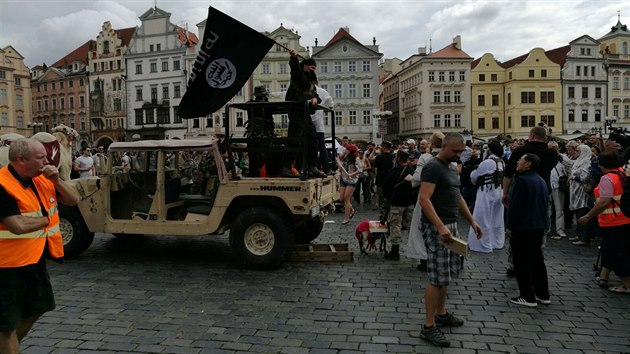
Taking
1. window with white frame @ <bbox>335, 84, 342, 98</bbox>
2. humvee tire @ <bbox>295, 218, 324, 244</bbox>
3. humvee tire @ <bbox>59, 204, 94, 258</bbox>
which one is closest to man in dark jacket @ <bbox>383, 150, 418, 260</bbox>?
humvee tire @ <bbox>295, 218, 324, 244</bbox>

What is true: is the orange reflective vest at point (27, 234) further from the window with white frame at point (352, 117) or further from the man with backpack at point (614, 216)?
the window with white frame at point (352, 117)

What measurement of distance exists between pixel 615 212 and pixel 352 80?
192 feet

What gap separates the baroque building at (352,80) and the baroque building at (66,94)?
3578cm

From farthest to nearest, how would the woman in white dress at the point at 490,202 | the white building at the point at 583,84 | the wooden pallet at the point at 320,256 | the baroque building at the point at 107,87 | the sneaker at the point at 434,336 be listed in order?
the baroque building at the point at 107,87, the white building at the point at 583,84, the woman in white dress at the point at 490,202, the wooden pallet at the point at 320,256, the sneaker at the point at 434,336

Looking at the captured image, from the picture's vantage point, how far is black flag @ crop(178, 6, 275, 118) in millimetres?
7555

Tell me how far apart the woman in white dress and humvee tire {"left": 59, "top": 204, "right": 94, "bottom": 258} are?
6.71 meters

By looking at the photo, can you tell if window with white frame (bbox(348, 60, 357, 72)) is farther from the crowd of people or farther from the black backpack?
the black backpack

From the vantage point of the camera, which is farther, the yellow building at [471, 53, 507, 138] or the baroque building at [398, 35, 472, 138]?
the yellow building at [471, 53, 507, 138]

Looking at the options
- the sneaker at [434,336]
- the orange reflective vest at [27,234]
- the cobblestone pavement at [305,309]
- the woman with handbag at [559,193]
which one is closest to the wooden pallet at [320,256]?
the cobblestone pavement at [305,309]

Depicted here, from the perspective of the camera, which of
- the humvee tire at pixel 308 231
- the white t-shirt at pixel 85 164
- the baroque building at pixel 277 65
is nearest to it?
the humvee tire at pixel 308 231

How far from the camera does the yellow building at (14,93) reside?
229 feet

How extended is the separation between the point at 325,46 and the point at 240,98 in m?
12.6

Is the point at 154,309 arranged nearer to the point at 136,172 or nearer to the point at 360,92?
the point at 136,172

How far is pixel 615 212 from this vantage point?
6.44 m
